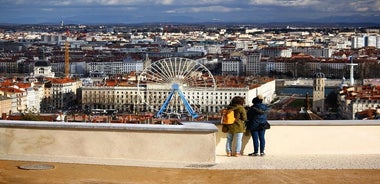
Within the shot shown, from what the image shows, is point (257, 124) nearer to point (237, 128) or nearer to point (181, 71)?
point (237, 128)

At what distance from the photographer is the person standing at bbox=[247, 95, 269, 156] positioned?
12.9 feet

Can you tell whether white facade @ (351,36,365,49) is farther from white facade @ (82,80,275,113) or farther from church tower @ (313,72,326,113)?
white facade @ (82,80,275,113)

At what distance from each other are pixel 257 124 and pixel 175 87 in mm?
18357

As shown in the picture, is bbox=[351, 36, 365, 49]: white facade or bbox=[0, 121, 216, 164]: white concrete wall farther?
bbox=[351, 36, 365, 49]: white facade

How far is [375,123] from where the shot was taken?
403cm

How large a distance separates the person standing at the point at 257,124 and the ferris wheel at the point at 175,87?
55.8ft

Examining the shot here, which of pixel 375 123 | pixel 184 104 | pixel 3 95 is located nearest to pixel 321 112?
pixel 184 104

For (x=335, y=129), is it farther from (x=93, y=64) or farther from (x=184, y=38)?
(x=184, y=38)

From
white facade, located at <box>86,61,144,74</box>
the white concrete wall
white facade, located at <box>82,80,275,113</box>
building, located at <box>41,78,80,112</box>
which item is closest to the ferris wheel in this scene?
white facade, located at <box>82,80,275,113</box>

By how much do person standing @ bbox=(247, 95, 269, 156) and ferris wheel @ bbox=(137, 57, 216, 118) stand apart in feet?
55.8

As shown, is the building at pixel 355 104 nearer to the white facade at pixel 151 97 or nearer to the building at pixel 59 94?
the white facade at pixel 151 97

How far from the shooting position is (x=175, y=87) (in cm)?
2230

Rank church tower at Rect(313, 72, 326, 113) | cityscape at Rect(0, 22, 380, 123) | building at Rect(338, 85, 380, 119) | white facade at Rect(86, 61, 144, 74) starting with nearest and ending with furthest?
building at Rect(338, 85, 380, 119) → church tower at Rect(313, 72, 326, 113) → cityscape at Rect(0, 22, 380, 123) → white facade at Rect(86, 61, 144, 74)

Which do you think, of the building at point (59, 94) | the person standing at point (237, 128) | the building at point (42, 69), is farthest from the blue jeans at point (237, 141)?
the building at point (42, 69)
